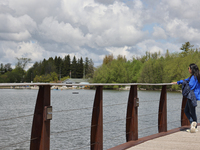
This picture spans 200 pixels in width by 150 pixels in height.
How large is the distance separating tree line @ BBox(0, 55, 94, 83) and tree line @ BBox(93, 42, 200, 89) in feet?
94.0

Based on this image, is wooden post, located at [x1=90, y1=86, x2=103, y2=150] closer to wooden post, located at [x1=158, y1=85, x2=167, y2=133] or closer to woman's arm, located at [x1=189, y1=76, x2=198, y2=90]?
wooden post, located at [x1=158, y1=85, x2=167, y2=133]

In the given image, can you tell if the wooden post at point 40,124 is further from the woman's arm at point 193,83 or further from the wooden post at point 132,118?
the woman's arm at point 193,83

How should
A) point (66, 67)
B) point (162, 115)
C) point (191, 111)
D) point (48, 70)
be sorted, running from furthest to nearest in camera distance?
point (66, 67), point (48, 70), point (162, 115), point (191, 111)

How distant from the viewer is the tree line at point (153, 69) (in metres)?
66.8

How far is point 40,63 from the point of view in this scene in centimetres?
15012

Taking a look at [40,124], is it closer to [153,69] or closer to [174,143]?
[174,143]

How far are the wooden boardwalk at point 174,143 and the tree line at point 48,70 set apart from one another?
116360mm

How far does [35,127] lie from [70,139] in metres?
12.2

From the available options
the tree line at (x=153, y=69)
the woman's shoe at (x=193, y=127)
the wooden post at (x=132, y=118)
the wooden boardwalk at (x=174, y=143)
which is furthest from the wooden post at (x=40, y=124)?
the tree line at (x=153, y=69)

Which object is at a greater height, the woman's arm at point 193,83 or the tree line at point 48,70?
the tree line at point 48,70

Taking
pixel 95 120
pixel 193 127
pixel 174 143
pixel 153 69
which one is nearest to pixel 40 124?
pixel 95 120

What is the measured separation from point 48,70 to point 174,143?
474ft

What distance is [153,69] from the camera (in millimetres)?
79188

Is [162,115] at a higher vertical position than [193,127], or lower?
higher
